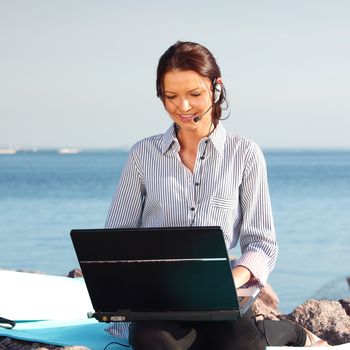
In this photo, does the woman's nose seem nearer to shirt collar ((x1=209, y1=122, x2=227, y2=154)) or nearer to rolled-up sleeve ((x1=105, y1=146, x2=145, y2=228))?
shirt collar ((x1=209, y1=122, x2=227, y2=154))

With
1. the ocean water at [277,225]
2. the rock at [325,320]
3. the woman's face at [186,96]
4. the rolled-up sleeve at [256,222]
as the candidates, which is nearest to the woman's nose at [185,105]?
the woman's face at [186,96]

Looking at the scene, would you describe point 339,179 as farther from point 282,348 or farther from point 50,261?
point 282,348

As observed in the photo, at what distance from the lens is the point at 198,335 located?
150 inches

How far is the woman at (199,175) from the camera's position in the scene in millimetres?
3916

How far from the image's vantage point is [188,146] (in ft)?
13.4

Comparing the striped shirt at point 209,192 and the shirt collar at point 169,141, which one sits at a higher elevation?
the shirt collar at point 169,141

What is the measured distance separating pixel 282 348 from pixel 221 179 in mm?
640

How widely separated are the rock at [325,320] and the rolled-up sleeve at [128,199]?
1.75 metres

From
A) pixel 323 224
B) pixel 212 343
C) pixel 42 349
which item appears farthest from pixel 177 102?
pixel 323 224

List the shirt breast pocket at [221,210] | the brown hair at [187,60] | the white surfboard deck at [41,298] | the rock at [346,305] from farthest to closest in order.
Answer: the rock at [346,305] → the white surfboard deck at [41,298] → the shirt breast pocket at [221,210] → the brown hair at [187,60]

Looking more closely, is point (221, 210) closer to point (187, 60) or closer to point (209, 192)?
point (209, 192)

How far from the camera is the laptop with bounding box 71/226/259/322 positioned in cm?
353

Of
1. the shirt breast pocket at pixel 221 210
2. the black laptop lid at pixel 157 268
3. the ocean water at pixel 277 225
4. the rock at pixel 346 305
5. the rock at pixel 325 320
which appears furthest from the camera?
the ocean water at pixel 277 225

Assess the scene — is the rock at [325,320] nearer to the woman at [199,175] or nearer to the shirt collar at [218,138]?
the woman at [199,175]
